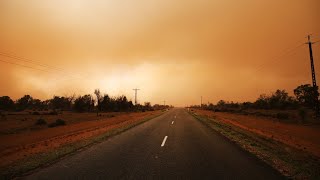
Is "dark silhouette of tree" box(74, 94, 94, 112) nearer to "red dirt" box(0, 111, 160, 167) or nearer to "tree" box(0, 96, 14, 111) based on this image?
"tree" box(0, 96, 14, 111)

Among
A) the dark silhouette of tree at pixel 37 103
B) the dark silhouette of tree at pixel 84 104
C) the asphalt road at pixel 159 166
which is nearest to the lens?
the asphalt road at pixel 159 166

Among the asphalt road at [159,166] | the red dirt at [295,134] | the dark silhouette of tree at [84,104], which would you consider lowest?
the red dirt at [295,134]

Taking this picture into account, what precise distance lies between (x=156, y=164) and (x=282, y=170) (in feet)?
12.8

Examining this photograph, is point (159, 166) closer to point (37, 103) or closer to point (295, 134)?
point (295, 134)

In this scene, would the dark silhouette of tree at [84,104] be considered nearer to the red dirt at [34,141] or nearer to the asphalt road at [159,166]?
the red dirt at [34,141]

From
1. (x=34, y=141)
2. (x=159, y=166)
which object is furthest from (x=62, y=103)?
(x=159, y=166)

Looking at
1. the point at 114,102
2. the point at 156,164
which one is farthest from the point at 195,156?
the point at 114,102

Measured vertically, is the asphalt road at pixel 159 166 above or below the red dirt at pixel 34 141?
above

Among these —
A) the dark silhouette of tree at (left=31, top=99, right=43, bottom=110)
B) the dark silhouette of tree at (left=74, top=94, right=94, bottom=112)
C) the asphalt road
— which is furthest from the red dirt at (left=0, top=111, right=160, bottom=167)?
the dark silhouette of tree at (left=31, top=99, right=43, bottom=110)

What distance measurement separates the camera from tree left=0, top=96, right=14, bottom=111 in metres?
120

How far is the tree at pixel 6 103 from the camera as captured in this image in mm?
120062

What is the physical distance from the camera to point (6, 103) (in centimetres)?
12138

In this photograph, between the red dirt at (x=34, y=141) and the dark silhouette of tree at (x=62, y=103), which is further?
the dark silhouette of tree at (x=62, y=103)

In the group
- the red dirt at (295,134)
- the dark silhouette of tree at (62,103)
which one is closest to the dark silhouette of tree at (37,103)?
the dark silhouette of tree at (62,103)
